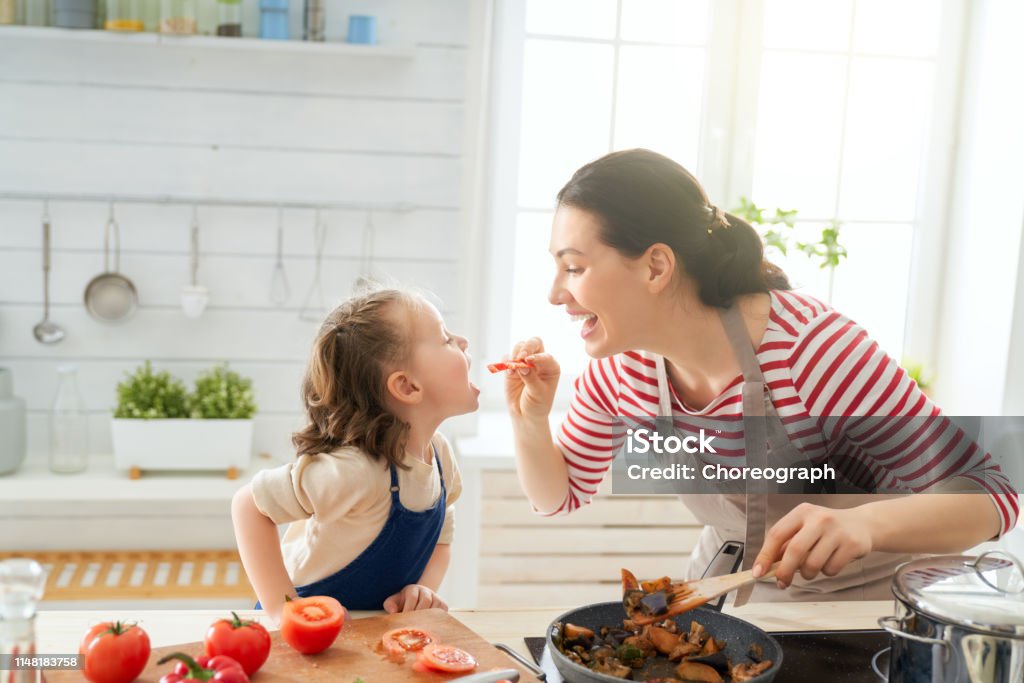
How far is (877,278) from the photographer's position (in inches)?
118

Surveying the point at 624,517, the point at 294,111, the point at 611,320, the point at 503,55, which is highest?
the point at 503,55

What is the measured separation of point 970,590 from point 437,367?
31.7 inches

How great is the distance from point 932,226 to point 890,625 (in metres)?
2.17

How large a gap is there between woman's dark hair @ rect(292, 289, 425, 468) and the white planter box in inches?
36.7

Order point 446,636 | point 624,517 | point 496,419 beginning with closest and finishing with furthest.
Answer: point 446,636 → point 624,517 → point 496,419

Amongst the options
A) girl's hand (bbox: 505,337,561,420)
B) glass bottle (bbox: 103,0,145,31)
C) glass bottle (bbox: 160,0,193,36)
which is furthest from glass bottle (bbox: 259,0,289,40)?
girl's hand (bbox: 505,337,561,420)

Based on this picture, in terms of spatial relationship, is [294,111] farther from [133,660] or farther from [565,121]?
[133,660]

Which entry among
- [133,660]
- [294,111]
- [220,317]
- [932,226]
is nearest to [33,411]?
[220,317]

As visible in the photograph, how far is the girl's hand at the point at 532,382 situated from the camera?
60.3 inches

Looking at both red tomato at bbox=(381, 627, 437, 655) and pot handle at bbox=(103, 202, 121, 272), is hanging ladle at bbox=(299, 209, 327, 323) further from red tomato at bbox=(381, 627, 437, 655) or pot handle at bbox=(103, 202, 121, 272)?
red tomato at bbox=(381, 627, 437, 655)

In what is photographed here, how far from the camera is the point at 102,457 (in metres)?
2.53

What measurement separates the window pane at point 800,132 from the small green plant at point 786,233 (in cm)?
8

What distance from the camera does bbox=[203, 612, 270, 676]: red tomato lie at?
1.04 metres

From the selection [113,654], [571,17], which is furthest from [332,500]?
[571,17]
